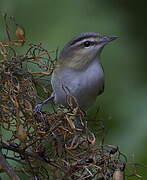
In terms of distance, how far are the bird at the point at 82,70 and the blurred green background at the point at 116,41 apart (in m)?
0.37

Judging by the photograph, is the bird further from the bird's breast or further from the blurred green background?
the blurred green background

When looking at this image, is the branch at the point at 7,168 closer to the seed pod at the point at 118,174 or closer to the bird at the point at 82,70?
the seed pod at the point at 118,174

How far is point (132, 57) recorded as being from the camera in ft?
12.7

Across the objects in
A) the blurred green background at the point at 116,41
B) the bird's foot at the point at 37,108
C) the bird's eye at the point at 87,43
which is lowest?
the blurred green background at the point at 116,41

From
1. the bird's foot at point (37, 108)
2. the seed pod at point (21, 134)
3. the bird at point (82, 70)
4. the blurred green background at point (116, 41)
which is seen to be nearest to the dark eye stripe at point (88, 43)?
the bird at point (82, 70)

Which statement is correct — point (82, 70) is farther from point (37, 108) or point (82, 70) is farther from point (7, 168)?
point (7, 168)

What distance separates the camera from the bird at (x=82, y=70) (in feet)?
9.12

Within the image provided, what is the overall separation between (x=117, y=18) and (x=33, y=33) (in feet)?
2.09

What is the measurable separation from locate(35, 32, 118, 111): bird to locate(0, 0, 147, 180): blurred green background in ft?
1.23

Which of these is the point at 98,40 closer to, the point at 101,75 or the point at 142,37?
the point at 101,75

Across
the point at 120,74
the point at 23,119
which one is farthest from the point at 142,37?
the point at 23,119

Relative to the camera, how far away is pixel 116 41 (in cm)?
401

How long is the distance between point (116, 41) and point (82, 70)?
114cm

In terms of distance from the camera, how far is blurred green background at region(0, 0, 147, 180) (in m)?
3.29
